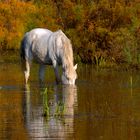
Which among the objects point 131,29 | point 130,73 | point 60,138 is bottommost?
point 60,138

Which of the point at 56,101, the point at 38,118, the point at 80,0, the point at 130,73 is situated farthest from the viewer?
the point at 80,0

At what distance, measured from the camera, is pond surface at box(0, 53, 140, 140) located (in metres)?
11.2

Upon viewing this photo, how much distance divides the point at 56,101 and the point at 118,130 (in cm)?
460

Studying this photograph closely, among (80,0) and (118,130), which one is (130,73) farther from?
(118,130)

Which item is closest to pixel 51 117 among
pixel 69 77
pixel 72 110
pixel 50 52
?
pixel 72 110

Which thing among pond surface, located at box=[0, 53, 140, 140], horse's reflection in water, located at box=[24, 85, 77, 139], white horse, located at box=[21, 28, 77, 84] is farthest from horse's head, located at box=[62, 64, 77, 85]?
horse's reflection in water, located at box=[24, 85, 77, 139]

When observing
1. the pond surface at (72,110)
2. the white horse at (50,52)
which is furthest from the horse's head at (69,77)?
the pond surface at (72,110)

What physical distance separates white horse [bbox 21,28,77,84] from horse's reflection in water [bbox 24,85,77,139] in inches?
151

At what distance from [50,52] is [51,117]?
1006cm

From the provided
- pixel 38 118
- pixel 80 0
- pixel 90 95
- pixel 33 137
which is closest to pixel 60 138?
pixel 33 137

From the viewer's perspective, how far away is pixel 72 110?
14109mm

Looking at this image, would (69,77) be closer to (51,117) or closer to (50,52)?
(50,52)

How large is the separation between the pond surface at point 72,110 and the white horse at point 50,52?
0.44m

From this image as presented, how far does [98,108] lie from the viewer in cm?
1446
